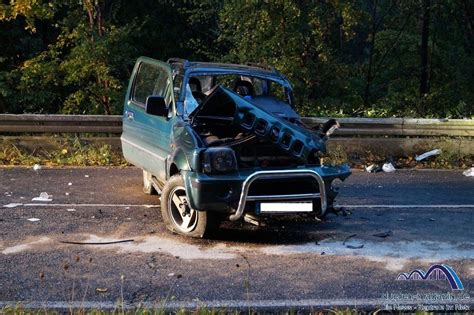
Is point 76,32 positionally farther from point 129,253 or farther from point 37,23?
point 129,253

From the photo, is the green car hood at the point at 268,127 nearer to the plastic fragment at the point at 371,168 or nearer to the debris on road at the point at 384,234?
the debris on road at the point at 384,234

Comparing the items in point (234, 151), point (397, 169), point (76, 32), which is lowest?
point (397, 169)

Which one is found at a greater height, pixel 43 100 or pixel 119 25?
pixel 119 25

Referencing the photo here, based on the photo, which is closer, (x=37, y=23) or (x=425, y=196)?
(x=425, y=196)

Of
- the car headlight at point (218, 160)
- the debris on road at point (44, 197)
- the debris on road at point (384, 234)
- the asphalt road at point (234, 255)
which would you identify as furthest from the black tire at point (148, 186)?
the debris on road at point (384, 234)

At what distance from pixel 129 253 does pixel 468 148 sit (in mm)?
7842

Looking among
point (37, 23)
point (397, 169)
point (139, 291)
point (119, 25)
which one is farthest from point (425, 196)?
point (37, 23)

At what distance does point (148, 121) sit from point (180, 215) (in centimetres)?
163

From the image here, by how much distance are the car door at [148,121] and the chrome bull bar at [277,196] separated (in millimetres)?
1467

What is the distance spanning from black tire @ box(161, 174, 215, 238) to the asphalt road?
0.42 ft

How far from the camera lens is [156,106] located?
7.88 m

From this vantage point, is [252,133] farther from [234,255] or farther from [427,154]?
[427,154]

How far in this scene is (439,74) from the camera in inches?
732

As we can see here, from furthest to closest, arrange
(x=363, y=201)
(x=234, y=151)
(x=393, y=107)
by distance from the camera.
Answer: (x=393, y=107) < (x=363, y=201) < (x=234, y=151)
